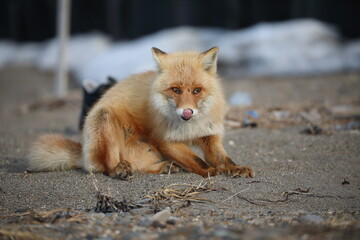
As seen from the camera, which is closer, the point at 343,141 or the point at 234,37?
the point at 343,141

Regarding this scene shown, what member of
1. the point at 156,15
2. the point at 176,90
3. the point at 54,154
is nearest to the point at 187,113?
the point at 176,90

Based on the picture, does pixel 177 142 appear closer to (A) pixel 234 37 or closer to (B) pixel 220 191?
(B) pixel 220 191

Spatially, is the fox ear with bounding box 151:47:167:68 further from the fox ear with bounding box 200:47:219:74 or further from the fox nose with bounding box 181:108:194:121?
the fox nose with bounding box 181:108:194:121

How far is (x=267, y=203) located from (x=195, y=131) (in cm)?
127

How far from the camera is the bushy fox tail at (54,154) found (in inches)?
199

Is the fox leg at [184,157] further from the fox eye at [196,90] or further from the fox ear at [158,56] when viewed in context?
the fox ear at [158,56]

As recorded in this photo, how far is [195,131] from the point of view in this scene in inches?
190

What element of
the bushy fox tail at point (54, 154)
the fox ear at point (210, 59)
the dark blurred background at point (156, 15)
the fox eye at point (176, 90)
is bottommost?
the bushy fox tail at point (54, 154)

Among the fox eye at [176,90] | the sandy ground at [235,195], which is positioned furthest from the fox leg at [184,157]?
the fox eye at [176,90]

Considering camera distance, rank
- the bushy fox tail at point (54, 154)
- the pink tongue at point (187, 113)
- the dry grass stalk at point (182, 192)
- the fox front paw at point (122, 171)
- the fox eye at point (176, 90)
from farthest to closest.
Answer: the bushy fox tail at point (54, 154) → the fox eye at point (176, 90) → the fox front paw at point (122, 171) → the pink tongue at point (187, 113) → the dry grass stalk at point (182, 192)

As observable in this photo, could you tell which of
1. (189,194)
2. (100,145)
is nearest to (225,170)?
(189,194)

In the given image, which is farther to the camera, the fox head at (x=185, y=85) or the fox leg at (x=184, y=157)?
the fox leg at (x=184, y=157)

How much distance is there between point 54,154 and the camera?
5102 millimetres

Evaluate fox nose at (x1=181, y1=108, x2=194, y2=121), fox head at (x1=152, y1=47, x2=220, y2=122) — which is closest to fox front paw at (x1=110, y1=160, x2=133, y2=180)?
fox head at (x1=152, y1=47, x2=220, y2=122)
